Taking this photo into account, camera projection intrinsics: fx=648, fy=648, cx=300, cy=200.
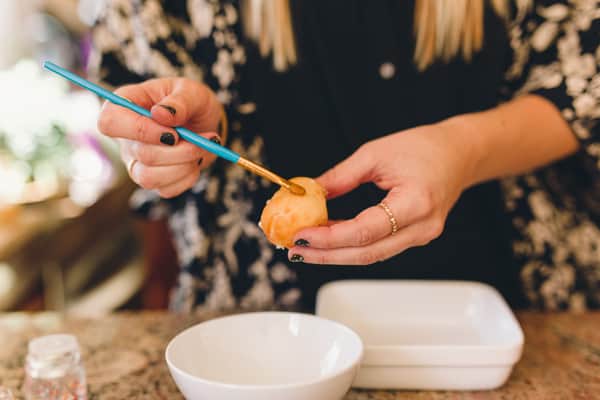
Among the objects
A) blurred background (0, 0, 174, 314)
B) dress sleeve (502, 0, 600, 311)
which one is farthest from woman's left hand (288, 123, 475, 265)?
blurred background (0, 0, 174, 314)

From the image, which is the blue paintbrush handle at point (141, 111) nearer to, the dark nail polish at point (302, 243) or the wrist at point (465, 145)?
the dark nail polish at point (302, 243)

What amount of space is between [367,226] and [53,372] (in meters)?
0.49

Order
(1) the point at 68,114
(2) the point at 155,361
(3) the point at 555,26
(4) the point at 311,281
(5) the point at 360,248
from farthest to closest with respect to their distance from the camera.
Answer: (1) the point at 68,114, (4) the point at 311,281, (3) the point at 555,26, (2) the point at 155,361, (5) the point at 360,248

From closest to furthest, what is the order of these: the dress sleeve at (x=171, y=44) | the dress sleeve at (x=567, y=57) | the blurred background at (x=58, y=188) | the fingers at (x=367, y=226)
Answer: the fingers at (x=367, y=226) → the dress sleeve at (x=567, y=57) → the dress sleeve at (x=171, y=44) → the blurred background at (x=58, y=188)

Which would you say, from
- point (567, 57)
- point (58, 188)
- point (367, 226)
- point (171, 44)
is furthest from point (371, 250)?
point (58, 188)

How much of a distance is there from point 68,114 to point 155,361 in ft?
6.44

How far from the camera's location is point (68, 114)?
Answer: 2.76 m

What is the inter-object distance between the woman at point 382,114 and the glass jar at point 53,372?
28 centimetres

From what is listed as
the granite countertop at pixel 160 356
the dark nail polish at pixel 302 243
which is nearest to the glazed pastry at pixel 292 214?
the dark nail polish at pixel 302 243

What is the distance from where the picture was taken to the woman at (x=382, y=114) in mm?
1147

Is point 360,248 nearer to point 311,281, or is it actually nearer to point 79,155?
point 311,281

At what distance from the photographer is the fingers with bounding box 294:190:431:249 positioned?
876mm

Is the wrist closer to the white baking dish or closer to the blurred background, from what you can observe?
the white baking dish

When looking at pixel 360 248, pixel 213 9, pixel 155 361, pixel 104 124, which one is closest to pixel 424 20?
pixel 213 9
